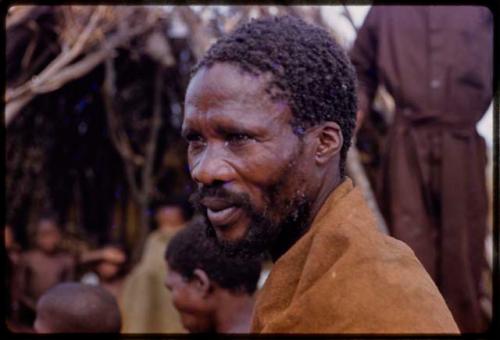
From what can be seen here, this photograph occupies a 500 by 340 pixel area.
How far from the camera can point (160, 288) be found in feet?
21.0

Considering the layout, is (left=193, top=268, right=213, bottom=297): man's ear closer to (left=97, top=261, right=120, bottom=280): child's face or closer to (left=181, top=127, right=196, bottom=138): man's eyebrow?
(left=181, top=127, right=196, bottom=138): man's eyebrow

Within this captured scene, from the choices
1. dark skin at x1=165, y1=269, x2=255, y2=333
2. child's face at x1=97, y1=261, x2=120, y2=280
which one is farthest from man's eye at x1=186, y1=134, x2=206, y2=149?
child's face at x1=97, y1=261, x2=120, y2=280

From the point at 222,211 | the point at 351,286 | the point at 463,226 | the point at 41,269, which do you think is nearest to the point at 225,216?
the point at 222,211

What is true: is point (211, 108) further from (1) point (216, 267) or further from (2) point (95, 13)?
(2) point (95, 13)

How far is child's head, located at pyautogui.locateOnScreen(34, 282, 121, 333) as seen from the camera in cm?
377

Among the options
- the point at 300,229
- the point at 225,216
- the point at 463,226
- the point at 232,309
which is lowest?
the point at 463,226

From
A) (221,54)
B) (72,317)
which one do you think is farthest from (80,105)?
(221,54)

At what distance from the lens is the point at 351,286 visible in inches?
65.6

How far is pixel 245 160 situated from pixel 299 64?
0.27 meters

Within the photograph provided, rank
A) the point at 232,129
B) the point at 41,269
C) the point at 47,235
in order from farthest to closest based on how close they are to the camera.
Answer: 1. the point at 47,235
2. the point at 41,269
3. the point at 232,129

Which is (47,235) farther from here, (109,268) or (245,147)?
(245,147)

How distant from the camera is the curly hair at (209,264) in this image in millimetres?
3568

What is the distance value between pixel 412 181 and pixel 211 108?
2400mm

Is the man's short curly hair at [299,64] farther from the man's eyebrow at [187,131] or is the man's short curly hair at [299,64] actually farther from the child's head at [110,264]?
the child's head at [110,264]
